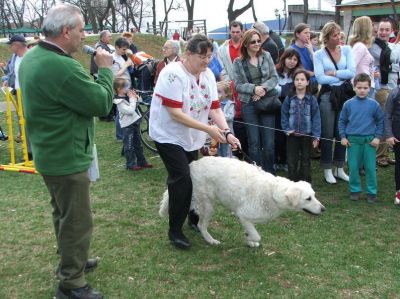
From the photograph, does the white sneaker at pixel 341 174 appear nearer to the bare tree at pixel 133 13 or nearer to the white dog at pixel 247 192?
the white dog at pixel 247 192

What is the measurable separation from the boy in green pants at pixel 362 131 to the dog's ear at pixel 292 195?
197cm

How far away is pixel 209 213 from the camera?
173 inches

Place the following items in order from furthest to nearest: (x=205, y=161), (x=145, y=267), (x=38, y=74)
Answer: (x=205, y=161) → (x=145, y=267) → (x=38, y=74)

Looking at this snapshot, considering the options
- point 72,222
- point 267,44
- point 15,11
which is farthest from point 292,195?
point 15,11

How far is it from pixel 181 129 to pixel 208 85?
51 centimetres

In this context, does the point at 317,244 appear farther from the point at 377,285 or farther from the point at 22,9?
the point at 22,9

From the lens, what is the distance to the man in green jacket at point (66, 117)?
9.52ft

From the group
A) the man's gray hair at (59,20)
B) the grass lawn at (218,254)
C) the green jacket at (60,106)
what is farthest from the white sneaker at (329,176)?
the man's gray hair at (59,20)

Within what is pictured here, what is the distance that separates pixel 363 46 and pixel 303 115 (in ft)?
5.29

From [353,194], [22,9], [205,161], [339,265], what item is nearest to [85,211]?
[205,161]

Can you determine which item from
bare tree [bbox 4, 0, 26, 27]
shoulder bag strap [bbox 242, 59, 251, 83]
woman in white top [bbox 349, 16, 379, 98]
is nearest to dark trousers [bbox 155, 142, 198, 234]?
shoulder bag strap [bbox 242, 59, 251, 83]

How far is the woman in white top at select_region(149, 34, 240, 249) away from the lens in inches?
154

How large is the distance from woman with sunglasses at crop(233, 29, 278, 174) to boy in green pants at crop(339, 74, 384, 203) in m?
1.03

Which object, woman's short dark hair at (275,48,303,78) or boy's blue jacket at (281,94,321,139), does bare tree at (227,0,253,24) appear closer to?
woman's short dark hair at (275,48,303,78)
